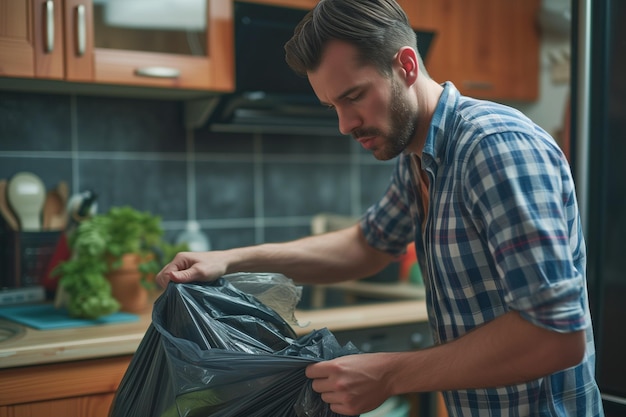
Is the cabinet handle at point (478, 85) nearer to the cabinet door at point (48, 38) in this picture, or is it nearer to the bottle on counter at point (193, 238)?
the bottle on counter at point (193, 238)

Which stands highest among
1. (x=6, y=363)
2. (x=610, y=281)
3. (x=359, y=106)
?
(x=359, y=106)

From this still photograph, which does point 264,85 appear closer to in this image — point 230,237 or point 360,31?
point 230,237

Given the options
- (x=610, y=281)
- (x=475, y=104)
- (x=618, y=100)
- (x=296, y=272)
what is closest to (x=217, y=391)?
(x=296, y=272)

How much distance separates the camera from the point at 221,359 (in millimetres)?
1042

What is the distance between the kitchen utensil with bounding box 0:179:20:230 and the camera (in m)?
1.92

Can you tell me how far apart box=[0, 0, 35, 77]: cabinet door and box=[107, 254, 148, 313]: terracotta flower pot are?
526mm

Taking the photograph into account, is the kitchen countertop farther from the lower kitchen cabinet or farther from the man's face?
the man's face

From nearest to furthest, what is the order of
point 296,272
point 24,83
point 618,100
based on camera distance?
point 296,272
point 618,100
point 24,83

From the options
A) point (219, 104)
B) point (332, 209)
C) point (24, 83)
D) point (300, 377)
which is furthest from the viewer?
point (332, 209)

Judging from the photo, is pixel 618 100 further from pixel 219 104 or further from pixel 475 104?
pixel 219 104

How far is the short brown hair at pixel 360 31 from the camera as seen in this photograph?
3.55 ft

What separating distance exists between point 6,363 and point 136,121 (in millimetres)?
947

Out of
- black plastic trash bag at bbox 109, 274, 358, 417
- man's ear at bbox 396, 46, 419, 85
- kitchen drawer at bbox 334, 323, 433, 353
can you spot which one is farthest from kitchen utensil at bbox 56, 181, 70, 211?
man's ear at bbox 396, 46, 419, 85

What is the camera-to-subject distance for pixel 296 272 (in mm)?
1416
